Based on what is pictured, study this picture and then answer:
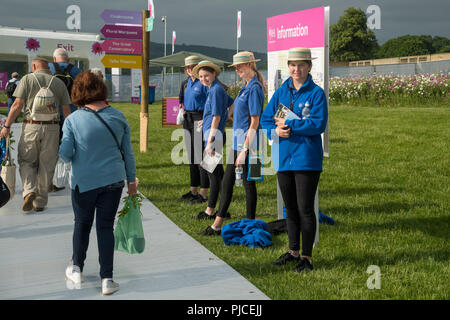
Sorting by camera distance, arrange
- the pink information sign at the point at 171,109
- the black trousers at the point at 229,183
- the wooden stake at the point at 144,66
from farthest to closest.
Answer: the pink information sign at the point at 171,109 < the wooden stake at the point at 144,66 < the black trousers at the point at 229,183

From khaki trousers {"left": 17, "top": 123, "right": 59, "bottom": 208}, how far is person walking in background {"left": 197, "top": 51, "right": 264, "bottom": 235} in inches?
97.3

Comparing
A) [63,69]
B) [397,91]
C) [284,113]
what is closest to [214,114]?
[284,113]

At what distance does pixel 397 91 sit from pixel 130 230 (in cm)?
2167

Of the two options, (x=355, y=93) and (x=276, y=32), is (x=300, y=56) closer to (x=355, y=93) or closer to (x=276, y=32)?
(x=276, y=32)

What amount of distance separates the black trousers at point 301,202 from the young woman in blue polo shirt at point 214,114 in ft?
5.70

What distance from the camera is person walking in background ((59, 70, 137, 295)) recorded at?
4078 mm

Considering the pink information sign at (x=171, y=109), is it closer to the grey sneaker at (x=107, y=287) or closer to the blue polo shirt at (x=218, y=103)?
the blue polo shirt at (x=218, y=103)

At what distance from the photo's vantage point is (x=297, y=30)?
19.6ft

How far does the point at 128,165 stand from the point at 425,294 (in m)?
2.51

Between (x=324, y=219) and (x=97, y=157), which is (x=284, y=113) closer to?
(x=97, y=157)

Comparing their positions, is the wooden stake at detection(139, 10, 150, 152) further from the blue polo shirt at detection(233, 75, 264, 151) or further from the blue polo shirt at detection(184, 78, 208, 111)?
the blue polo shirt at detection(233, 75, 264, 151)

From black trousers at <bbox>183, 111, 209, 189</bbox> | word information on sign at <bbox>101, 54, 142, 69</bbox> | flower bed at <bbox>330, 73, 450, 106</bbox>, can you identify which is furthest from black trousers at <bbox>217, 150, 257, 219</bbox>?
flower bed at <bbox>330, 73, 450, 106</bbox>

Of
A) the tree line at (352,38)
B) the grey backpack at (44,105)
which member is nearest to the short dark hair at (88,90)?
the grey backpack at (44,105)

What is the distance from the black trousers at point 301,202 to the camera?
4676 millimetres
